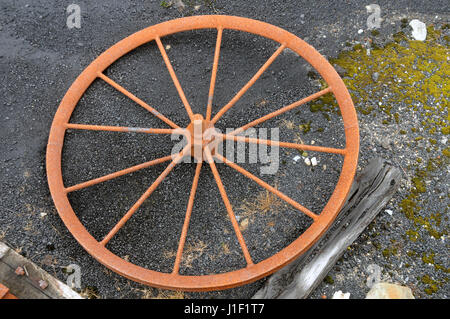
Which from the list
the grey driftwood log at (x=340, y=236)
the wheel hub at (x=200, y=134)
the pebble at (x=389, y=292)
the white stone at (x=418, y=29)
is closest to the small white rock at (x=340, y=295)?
the grey driftwood log at (x=340, y=236)

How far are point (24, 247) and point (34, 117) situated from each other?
955 millimetres

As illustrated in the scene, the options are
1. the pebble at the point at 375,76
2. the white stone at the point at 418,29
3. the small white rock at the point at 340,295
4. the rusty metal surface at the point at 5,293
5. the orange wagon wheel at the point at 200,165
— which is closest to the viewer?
the rusty metal surface at the point at 5,293

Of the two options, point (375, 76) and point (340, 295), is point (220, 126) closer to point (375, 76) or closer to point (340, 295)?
point (375, 76)

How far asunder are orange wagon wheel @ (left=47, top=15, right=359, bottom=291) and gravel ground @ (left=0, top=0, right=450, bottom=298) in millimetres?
267

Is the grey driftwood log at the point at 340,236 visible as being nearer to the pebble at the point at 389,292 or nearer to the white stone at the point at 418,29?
the pebble at the point at 389,292

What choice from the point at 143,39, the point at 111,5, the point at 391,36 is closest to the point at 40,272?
the point at 143,39

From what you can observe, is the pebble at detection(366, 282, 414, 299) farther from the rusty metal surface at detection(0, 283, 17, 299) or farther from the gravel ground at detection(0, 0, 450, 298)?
the rusty metal surface at detection(0, 283, 17, 299)

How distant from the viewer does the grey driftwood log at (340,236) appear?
2551 millimetres

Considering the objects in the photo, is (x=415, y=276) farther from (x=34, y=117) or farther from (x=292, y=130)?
(x=34, y=117)

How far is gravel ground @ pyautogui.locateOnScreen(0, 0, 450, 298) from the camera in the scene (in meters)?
2.82

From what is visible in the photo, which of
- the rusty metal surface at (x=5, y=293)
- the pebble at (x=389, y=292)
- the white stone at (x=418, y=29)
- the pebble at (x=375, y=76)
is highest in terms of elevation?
the rusty metal surface at (x=5, y=293)

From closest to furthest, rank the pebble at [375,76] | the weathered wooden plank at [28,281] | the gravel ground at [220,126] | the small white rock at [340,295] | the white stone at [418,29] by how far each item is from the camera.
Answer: the weathered wooden plank at [28,281], the small white rock at [340,295], the gravel ground at [220,126], the pebble at [375,76], the white stone at [418,29]

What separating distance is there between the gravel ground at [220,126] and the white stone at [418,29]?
0.09 metres

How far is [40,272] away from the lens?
2.63 metres
